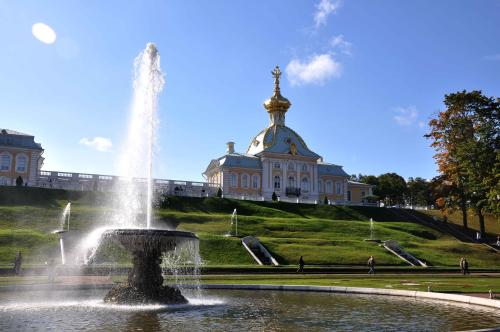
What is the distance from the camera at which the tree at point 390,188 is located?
337 ft

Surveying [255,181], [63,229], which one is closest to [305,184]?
[255,181]

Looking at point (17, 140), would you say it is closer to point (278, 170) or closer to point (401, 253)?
point (278, 170)

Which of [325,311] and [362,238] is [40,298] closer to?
[325,311]

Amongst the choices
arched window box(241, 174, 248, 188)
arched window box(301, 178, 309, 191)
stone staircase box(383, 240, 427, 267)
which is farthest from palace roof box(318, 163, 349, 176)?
stone staircase box(383, 240, 427, 267)

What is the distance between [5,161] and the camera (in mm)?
60750

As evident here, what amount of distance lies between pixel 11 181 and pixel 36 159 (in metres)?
3.91

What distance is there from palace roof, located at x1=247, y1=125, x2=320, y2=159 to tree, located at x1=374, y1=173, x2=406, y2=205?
2847 centimetres

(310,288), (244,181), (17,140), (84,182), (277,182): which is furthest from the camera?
(277,182)

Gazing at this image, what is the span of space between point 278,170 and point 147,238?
6171 cm

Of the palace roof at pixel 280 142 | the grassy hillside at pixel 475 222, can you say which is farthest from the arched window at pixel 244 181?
the grassy hillside at pixel 475 222

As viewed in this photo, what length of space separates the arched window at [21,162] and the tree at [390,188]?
213 ft

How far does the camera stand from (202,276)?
1056 inches

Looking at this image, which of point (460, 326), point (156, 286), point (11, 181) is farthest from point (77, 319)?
point (11, 181)

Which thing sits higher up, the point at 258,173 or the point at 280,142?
the point at 280,142
